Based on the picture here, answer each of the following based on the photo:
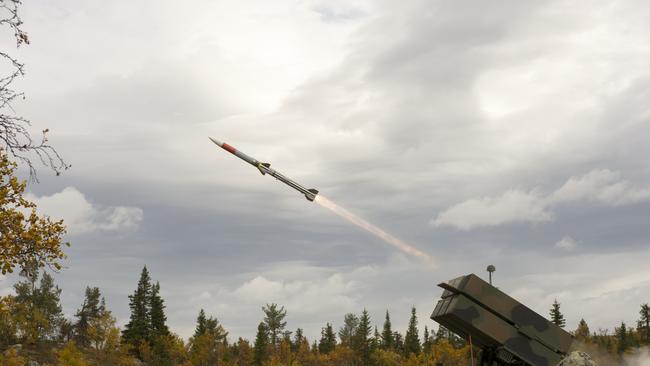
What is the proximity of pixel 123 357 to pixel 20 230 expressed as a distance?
71.1 meters

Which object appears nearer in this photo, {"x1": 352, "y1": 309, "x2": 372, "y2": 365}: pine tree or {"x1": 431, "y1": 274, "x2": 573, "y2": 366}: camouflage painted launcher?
{"x1": 431, "y1": 274, "x2": 573, "y2": 366}: camouflage painted launcher

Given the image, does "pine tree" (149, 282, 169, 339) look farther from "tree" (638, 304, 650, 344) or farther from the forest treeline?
"tree" (638, 304, 650, 344)

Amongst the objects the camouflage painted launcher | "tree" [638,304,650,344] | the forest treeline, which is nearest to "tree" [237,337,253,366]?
the forest treeline

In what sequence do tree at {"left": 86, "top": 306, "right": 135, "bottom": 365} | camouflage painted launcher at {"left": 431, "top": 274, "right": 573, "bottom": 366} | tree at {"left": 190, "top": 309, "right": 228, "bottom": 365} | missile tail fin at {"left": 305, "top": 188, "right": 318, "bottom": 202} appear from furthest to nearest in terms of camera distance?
tree at {"left": 190, "top": 309, "right": 228, "bottom": 365}
tree at {"left": 86, "top": 306, "right": 135, "bottom": 365}
missile tail fin at {"left": 305, "top": 188, "right": 318, "bottom": 202}
camouflage painted launcher at {"left": 431, "top": 274, "right": 573, "bottom": 366}

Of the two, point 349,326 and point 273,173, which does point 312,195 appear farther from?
point 349,326

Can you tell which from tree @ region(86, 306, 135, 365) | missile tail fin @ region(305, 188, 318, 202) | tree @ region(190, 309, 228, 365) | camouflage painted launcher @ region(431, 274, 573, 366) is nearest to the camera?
camouflage painted launcher @ region(431, 274, 573, 366)

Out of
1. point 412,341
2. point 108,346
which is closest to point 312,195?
point 108,346

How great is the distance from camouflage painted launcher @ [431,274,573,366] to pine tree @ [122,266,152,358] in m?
A: 76.0

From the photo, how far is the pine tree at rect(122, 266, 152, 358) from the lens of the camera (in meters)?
87.2

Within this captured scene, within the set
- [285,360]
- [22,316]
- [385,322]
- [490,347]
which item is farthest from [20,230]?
[385,322]

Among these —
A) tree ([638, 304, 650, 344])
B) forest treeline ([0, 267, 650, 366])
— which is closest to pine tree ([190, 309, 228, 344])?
forest treeline ([0, 267, 650, 366])

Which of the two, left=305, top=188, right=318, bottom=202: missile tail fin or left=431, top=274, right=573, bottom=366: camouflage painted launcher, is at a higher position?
left=305, top=188, right=318, bottom=202: missile tail fin

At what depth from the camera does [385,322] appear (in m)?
113

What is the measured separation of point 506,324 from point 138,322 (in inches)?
3032
